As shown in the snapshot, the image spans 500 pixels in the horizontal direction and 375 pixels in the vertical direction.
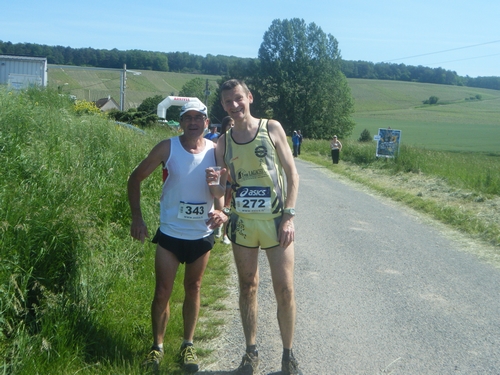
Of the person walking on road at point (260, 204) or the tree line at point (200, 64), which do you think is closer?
the person walking on road at point (260, 204)

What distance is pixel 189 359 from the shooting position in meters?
4.31

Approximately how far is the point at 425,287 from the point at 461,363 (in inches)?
87.8

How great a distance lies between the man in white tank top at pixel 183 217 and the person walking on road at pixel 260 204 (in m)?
0.18

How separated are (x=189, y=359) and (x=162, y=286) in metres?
0.60

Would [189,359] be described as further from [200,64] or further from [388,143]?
[200,64]

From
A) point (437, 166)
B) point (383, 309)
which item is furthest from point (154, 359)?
point (437, 166)

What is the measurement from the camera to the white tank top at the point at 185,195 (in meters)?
4.27

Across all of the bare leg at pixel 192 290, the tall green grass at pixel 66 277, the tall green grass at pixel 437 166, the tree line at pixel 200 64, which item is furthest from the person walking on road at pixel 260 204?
the tree line at pixel 200 64

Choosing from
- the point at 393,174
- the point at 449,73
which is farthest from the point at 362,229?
the point at 449,73

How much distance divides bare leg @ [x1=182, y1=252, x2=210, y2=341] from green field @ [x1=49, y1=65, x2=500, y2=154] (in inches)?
1878

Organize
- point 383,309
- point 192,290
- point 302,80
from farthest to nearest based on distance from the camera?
1. point 302,80
2. point 383,309
3. point 192,290

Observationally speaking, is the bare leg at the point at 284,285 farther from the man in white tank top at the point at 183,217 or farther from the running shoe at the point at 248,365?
the man in white tank top at the point at 183,217

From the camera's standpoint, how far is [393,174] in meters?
23.1

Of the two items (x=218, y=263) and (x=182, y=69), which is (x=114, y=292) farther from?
(x=182, y=69)
